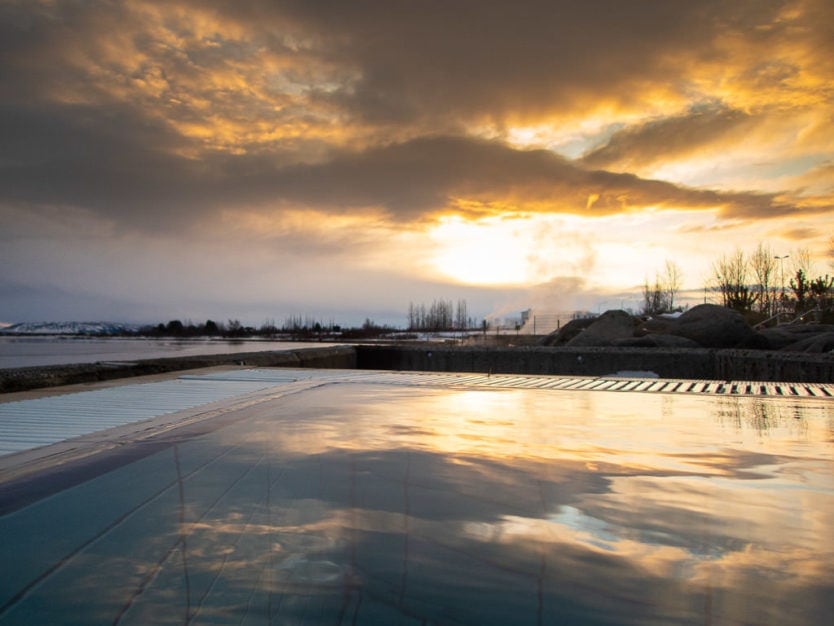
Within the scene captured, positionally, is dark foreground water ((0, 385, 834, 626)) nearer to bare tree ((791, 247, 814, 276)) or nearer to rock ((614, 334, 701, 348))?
rock ((614, 334, 701, 348))

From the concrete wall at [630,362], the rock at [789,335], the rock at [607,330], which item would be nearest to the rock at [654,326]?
the rock at [607,330]

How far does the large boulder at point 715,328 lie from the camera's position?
1389 cm

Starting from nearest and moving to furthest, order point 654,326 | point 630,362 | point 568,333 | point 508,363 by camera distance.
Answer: point 630,362 < point 508,363 < point 568,333 < point 654,326

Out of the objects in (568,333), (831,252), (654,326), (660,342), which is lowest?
(660,342)

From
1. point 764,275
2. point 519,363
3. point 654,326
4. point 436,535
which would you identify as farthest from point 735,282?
point 436,535

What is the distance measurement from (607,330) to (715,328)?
9.34 feet

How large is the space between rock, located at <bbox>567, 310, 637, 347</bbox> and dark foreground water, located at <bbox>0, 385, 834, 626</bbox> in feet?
43.4

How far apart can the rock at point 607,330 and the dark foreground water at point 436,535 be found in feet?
43.4

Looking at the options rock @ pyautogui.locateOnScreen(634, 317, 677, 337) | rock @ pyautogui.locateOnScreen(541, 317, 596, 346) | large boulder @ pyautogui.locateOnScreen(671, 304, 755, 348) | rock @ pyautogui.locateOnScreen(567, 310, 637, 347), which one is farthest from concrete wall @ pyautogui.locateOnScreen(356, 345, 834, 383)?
rock @ pyautogui.locateOnScreen(634, 317, 677, 337)

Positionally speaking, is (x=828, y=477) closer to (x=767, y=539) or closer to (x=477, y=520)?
(x=767, y=539)

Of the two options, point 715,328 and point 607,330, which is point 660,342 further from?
point 607,330

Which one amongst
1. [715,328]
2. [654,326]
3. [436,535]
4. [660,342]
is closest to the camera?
[436,535]

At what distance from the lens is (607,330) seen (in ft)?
53.4

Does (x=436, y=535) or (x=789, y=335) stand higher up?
(x=789, y=335)
